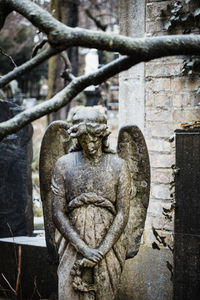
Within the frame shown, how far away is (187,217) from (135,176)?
0.56m

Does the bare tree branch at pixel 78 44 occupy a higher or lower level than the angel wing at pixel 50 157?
higher

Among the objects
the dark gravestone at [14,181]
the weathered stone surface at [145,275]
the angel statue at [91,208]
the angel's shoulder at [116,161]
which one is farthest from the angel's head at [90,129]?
the dark gravestone at [14,181]

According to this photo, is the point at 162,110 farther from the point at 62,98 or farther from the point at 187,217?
the point at 62,98

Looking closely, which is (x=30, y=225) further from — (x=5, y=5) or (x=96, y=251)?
(x=5, y=5)

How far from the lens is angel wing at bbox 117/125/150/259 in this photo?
3.28 metres

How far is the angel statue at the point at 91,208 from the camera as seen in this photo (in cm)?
303

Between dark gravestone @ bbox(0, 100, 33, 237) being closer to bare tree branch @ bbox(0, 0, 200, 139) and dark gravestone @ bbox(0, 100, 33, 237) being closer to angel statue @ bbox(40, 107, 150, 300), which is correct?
angel statue @ bbox(40, 107, 150, 300)

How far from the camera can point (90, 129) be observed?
2996 mm

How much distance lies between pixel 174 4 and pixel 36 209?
479 cm

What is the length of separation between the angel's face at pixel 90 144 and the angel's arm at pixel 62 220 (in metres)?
0.24

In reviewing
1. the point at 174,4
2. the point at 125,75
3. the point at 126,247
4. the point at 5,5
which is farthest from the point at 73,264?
the point at 174,4

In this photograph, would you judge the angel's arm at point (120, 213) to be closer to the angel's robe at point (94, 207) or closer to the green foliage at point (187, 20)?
the angel's robe at point (94, 207)

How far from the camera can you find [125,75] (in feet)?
16.5

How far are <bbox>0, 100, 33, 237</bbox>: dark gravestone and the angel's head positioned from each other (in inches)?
104
